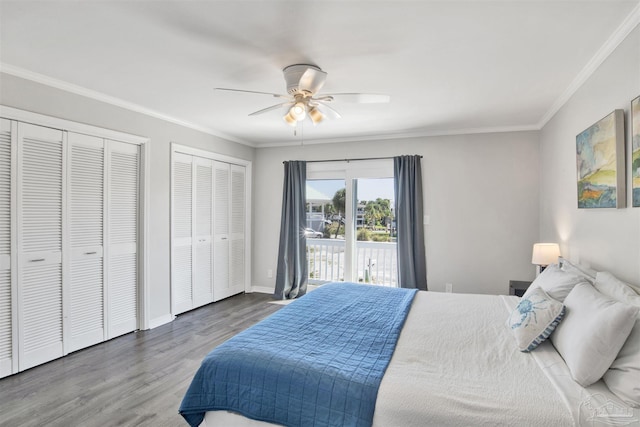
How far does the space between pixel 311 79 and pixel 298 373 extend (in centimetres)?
194

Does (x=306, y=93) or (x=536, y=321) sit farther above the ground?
(x=306, y=93)

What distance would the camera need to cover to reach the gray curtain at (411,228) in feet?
15.1

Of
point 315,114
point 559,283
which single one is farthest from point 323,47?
point 559,283

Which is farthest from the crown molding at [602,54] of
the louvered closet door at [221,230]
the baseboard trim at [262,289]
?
the baseboard trim at [262,289]

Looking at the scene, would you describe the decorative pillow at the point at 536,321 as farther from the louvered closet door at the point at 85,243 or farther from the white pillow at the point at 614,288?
the louvered closet door at the point at 85,243

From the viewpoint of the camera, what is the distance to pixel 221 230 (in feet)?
16.5

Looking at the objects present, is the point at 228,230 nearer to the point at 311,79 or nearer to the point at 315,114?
the point at 315,114

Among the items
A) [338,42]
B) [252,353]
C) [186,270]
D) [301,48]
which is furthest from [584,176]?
[186,270]

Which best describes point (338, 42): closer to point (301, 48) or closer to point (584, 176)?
point (301, 48)

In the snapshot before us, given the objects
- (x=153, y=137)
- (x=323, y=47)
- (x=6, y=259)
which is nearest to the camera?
(x=323, y=47)

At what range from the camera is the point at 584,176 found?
2.60 metres

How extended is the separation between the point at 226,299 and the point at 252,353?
3630 mm

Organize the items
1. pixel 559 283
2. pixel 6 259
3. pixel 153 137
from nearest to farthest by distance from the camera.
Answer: pixel 559 283 < pixel 6 259 < pixel 153 137

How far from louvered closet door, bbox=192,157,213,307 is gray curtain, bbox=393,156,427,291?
108 inches
